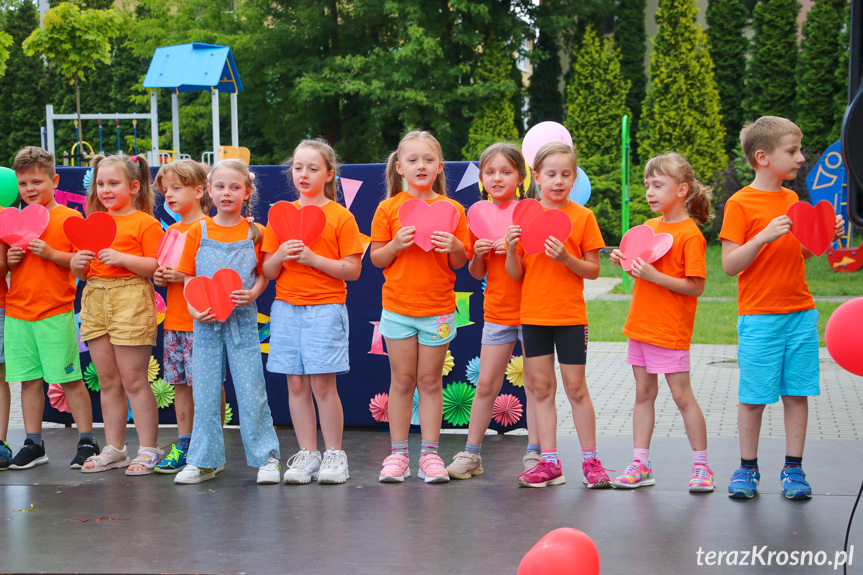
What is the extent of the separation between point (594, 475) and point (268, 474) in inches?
64.0

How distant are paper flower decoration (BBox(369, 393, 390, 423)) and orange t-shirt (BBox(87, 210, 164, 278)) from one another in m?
1.64

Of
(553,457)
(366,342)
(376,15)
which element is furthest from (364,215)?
(376,15)

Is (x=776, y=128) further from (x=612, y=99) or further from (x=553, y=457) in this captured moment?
(x=612, y=99)

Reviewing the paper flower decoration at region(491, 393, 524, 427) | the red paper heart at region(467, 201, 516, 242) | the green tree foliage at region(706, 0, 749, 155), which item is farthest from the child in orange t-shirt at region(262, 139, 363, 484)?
the green tree foliage at region(706, 0, 749, 155)

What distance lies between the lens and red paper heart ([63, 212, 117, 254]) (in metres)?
4.39

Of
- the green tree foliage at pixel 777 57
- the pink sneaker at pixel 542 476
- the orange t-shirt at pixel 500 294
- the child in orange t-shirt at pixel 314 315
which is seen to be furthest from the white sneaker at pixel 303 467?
the green tree foliage at pixel 777 57

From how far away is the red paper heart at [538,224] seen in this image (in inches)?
156

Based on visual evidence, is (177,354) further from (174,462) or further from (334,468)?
(334,468)

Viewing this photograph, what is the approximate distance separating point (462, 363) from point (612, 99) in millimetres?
16525

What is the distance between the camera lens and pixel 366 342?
17.4 feet

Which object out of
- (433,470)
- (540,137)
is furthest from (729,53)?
(433,470)

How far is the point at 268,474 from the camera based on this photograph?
4273mm

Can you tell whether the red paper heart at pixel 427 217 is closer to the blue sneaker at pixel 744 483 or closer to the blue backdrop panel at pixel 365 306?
the blue backdrop panel at pixel 365 306

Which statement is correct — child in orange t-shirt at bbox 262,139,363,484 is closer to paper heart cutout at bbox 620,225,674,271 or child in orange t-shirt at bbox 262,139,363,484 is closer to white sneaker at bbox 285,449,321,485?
white sneaker at bbox 285,449,321,485
